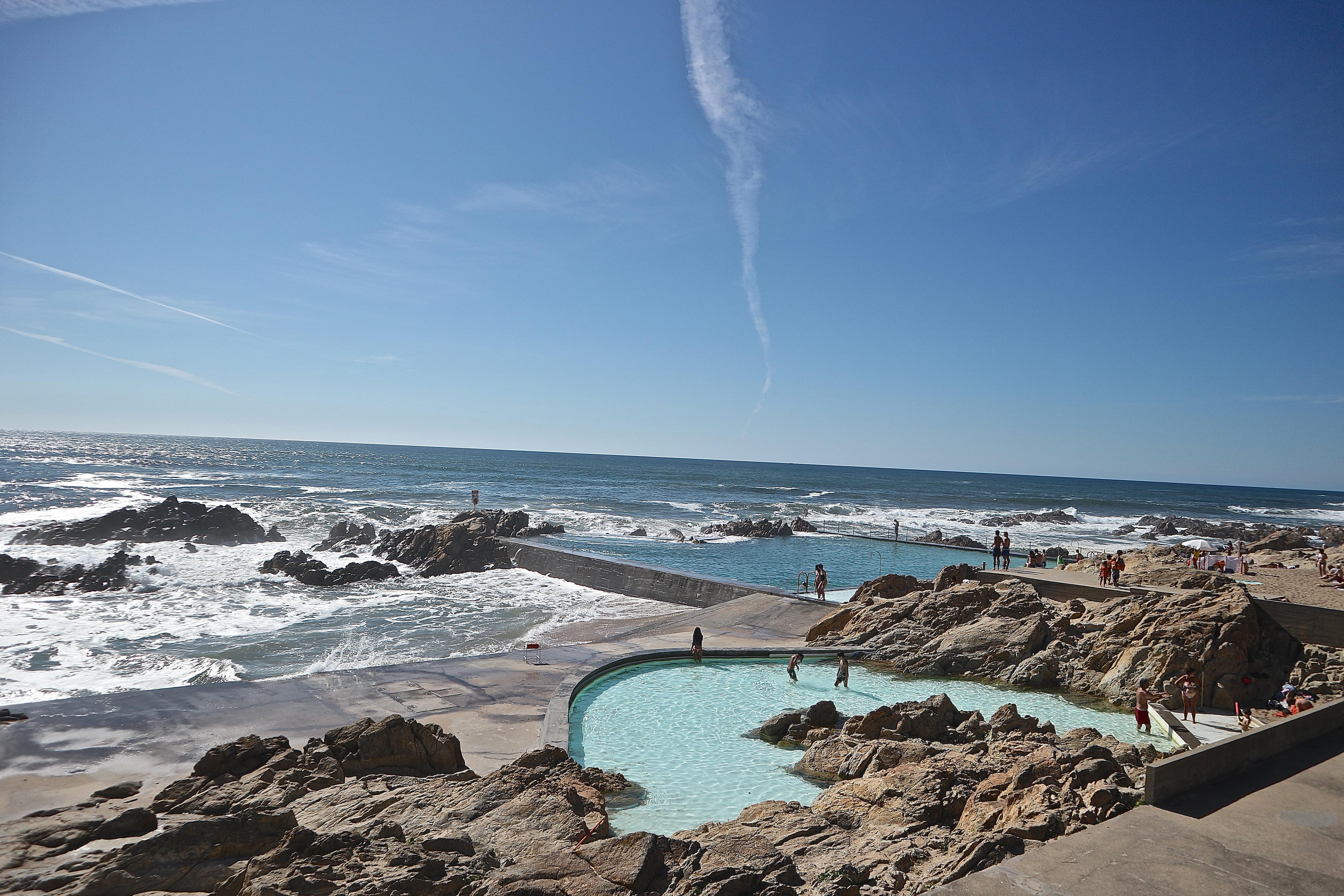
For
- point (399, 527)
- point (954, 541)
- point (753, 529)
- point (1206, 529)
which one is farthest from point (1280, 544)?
point (399, 527)

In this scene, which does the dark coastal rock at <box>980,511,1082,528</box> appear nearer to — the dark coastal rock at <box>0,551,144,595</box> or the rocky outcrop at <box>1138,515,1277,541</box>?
the rocky outcrop at <box>1138,515,1277,541</box>

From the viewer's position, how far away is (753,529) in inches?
1652

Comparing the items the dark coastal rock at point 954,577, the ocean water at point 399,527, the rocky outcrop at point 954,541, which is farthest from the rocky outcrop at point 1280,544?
the dark coastal rock at point 954,577

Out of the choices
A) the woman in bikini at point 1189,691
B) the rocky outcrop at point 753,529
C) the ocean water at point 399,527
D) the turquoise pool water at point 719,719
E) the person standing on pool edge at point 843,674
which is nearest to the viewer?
the turquoise pool water at point 719,719

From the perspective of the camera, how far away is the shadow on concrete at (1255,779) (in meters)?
5.16

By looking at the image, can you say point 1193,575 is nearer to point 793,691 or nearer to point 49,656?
point 793,691

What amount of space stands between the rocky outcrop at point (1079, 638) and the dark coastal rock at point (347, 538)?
948 inches

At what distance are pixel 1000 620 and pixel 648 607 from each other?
9.41 meters

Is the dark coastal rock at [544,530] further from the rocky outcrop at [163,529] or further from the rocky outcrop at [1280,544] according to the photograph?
the rocky outcrop at [1280,544]

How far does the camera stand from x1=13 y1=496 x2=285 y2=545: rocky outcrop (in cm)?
3105

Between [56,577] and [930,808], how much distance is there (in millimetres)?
26501

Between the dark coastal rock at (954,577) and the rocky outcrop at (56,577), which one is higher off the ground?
the dark coastal rock at (954,577)

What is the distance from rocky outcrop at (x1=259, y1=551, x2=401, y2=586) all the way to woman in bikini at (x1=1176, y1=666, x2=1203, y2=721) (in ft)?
73.3

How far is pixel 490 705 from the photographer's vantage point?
1095cm
